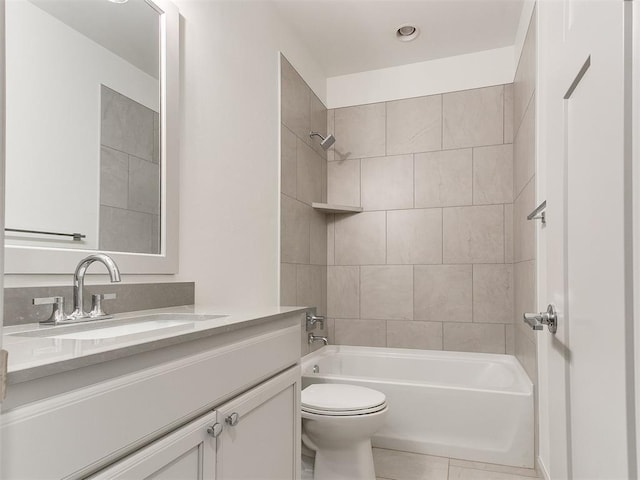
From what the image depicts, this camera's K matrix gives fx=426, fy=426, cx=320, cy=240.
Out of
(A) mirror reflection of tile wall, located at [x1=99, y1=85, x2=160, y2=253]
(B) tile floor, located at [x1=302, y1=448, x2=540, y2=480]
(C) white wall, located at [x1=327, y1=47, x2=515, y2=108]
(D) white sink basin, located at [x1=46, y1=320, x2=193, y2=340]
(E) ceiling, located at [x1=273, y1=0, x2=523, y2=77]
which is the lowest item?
(B) tile floor, located at [x1=302, y1=448, x2=540, y2=480]

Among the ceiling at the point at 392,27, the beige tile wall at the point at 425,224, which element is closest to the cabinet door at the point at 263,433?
the beige tile wall at the point at 425,224

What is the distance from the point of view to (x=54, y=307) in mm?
1120

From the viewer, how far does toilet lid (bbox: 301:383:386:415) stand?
6.26 ft

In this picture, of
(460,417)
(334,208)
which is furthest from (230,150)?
(460,417)

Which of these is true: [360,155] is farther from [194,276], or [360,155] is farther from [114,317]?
[114,317]

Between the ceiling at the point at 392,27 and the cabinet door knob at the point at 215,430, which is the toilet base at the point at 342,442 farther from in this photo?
the ceiling at the point at 392,27

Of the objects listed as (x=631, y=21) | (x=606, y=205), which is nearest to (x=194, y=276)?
(x=606, y=205)

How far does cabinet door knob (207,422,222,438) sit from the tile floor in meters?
1.35

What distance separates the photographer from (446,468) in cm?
223

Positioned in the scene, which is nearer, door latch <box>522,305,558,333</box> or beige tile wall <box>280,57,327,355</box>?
door latch <box>522,305,558,333</box>

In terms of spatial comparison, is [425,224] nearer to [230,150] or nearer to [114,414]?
[230,150]

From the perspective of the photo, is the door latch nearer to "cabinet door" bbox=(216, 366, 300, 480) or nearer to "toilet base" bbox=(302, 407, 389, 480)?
"cabinet door" bbox=(216, 366, 300, 480)

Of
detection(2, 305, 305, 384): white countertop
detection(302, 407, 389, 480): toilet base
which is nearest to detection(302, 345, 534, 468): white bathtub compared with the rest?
detection(302, 407, 389, 480): toilet base

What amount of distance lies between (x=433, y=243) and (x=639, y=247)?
264cm
